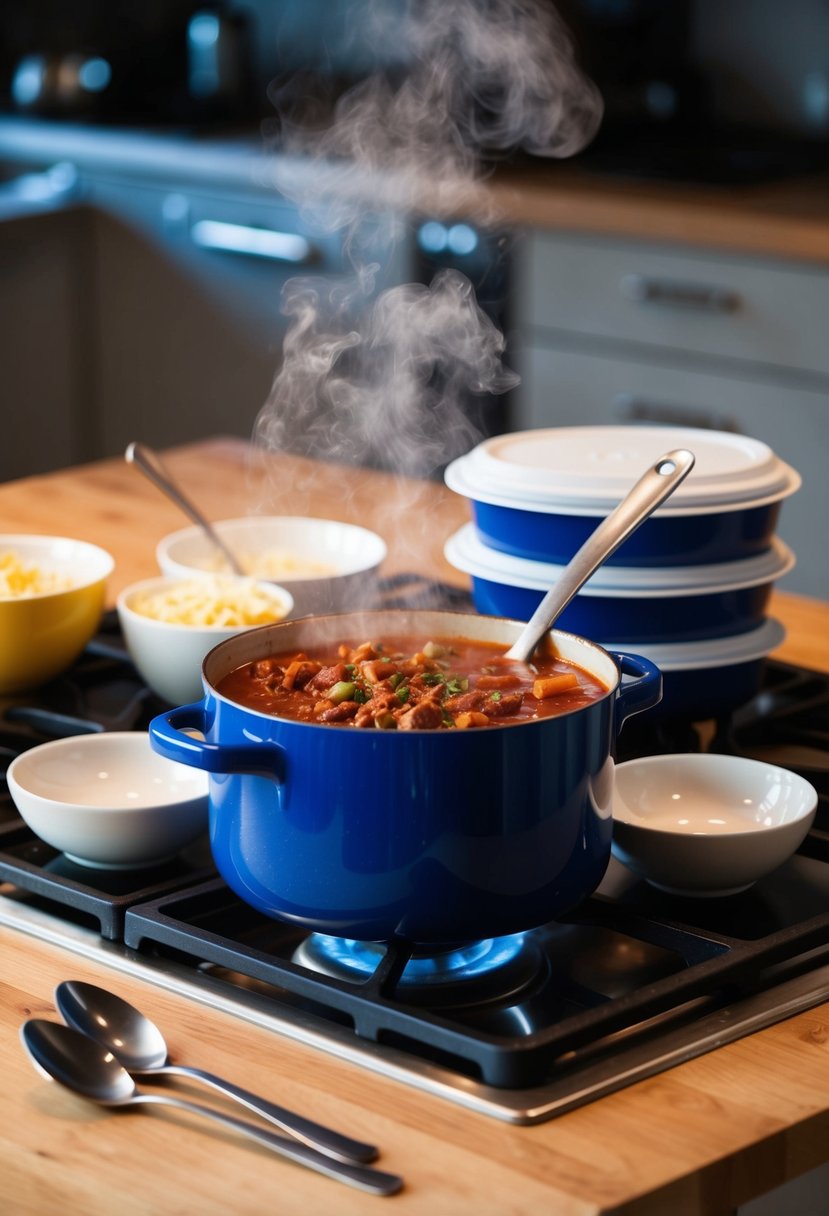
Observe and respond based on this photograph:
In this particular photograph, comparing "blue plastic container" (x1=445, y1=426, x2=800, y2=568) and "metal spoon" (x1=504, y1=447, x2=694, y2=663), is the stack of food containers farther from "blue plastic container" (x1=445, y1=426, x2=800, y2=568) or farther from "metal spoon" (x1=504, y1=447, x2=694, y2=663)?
"metal spoon" (x1=504, y1=447, x2=694, y2=663)

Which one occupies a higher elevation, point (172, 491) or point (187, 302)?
point (172, 491)

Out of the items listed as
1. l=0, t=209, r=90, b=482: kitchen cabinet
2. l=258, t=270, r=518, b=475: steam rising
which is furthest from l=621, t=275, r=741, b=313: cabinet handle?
l=0, t=209, r=90, b=482: kitchen cabinet

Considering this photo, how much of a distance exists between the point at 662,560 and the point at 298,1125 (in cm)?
59

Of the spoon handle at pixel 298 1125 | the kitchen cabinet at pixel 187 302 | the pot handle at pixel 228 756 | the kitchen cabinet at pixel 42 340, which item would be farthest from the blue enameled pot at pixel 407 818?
the kitchen cabinet at pixel 42 340

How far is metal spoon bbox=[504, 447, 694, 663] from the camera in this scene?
100 centimetres

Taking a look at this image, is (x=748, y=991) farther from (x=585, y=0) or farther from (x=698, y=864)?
(x=585, y=0)

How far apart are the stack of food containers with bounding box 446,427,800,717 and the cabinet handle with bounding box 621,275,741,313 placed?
1.67m

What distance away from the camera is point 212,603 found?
130cm

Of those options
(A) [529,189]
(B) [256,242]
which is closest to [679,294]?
(A) [529,189]

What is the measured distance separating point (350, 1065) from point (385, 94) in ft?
12.0

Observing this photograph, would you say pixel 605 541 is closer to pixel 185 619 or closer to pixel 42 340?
pixel 185 619

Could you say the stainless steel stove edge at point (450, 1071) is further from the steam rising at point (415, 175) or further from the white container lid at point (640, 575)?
the steam rising at point (415, 175)

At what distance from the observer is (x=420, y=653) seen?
3.35 ft

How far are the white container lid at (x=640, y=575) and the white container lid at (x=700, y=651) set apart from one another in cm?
4
